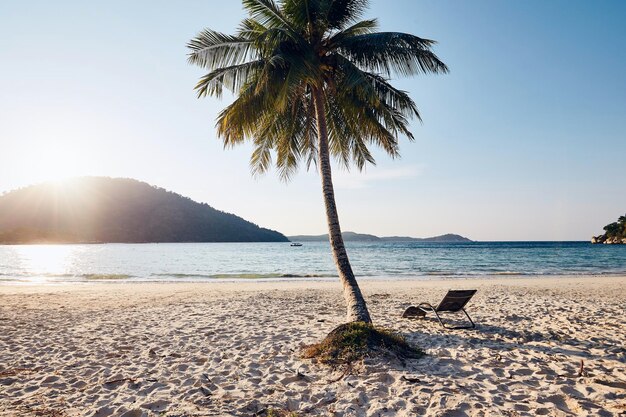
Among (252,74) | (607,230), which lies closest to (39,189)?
(252,74)

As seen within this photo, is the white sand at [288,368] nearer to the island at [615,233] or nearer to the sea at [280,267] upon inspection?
the sea at [280,267]

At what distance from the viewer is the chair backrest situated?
306 inches

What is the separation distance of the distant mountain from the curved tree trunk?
4371 inches

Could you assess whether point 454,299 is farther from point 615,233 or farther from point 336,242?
point 615,233

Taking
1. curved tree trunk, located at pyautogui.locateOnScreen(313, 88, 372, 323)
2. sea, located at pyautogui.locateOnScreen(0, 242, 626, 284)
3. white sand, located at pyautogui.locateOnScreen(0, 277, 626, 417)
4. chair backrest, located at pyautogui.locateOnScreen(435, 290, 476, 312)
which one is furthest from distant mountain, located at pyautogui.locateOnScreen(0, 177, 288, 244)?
chair backrest, located at pyautogui.locateOnScreen(435, 290, 476, 312)

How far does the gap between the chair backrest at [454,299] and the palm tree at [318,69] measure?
1871 millimetres

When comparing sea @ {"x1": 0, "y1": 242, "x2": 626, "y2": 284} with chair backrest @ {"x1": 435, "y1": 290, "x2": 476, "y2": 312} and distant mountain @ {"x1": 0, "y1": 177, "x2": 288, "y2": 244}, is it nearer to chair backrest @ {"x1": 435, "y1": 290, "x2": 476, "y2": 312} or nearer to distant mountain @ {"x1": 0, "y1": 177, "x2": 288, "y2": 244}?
chair backrest @ {"x1": 435, "y1": 290, "x2": 476, "y2": 312}

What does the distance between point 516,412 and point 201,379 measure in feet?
12.1

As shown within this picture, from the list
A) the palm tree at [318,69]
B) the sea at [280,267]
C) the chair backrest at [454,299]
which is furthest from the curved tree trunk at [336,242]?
the sea at [280,267]

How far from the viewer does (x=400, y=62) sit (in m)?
8.52

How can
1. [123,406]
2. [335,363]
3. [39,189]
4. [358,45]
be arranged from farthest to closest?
[39,189] → [358,45] → [335,363] → [123,406]

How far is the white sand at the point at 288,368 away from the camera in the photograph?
4027 mm

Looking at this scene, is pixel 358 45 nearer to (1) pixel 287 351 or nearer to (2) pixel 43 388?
(1) pixel 287 351

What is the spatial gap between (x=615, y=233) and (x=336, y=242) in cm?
12987
